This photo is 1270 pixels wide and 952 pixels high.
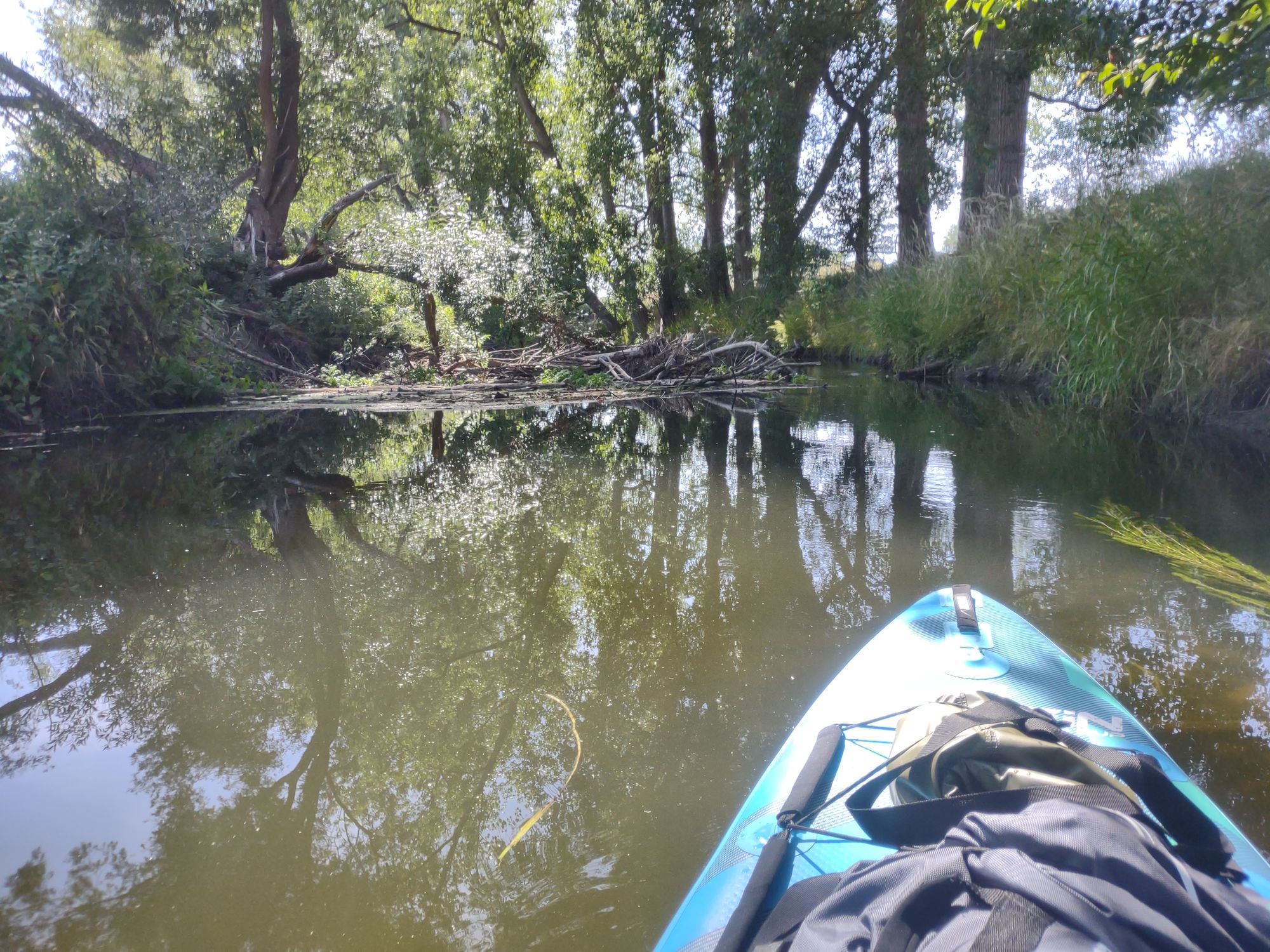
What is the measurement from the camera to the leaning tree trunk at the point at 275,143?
12.6 m

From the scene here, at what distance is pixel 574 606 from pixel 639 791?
111 centimetres

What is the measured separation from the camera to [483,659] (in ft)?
7.77

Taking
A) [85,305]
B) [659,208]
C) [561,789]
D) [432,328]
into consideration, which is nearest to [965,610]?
[561,789]

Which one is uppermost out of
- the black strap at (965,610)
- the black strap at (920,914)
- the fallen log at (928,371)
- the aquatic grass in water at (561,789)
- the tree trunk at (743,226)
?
the tree trunk at (743,226)

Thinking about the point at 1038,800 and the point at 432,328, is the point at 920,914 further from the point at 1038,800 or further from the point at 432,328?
the point at 432,328

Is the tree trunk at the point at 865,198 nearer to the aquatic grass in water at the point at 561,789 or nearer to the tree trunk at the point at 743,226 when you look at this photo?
the tree trunk at the point at 743,226

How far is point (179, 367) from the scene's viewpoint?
7.91 meters

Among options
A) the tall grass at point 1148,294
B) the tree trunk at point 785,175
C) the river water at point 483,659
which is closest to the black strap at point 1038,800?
the river water at point 483,659

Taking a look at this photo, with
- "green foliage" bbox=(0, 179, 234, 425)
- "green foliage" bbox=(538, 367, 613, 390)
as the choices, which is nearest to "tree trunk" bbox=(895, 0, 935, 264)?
"green foliage" bbox=(538, 367, 613, 390)

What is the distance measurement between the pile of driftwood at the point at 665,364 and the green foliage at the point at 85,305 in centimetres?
387

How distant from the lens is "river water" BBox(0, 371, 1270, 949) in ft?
4.85

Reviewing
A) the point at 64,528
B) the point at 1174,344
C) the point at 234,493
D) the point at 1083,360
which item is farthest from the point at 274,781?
the point at 1083,360

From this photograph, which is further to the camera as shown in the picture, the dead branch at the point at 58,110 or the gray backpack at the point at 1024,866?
the dead branch at the point at 58,110

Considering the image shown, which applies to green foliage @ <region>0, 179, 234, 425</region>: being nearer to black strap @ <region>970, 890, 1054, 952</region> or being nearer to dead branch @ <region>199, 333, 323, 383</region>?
dead branch @ <region>199, 333, 323, 383</region>
